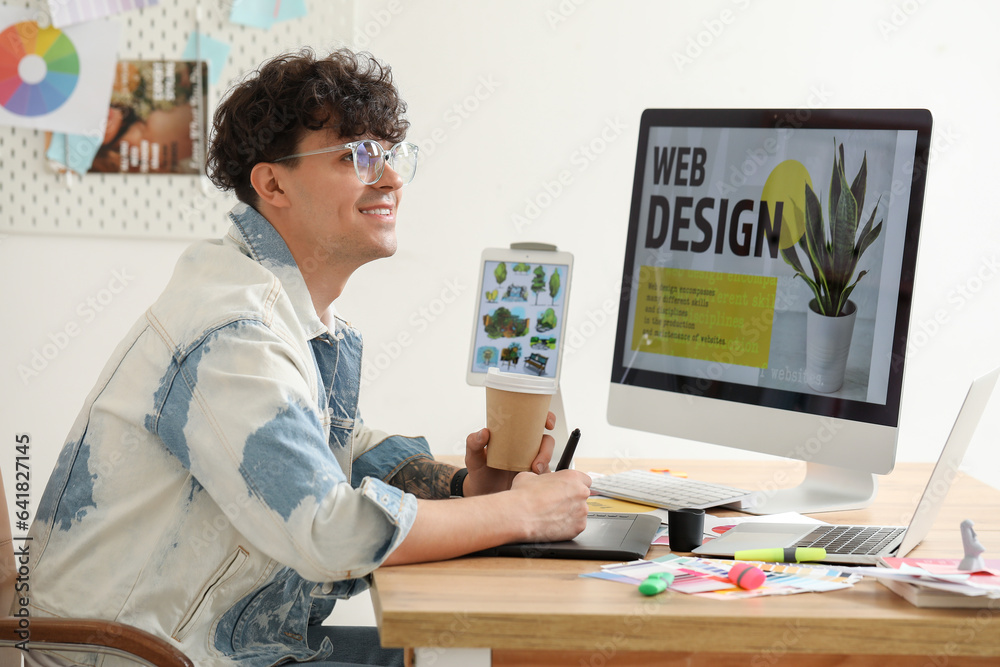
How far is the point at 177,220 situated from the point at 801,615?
217cm

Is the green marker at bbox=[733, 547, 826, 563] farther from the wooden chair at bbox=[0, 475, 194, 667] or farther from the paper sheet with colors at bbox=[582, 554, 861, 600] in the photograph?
the wooden chair at bbox=[0, 475, 194, 667]

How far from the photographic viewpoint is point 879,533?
116cm

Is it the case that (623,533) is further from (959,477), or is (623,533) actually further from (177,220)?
(177,220)

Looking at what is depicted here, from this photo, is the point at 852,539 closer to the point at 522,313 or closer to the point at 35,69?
the point at 522,313

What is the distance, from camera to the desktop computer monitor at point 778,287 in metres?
1.25

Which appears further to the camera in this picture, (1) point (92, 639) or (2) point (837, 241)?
(2) point (837, 241)

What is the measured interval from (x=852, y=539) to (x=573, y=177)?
5.60 ft

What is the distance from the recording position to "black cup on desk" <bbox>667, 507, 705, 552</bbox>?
1072mm

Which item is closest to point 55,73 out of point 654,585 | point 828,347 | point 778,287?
point 778,287

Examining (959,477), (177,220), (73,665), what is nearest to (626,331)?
(959,477)

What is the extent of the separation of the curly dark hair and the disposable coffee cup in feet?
1.44

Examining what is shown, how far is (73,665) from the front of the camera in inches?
40.7

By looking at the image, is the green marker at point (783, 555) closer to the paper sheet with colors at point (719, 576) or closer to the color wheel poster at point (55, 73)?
the paper sheet with colors at point (719, 576)

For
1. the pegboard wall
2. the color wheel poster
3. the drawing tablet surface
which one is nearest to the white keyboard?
the drawing tablet surface
